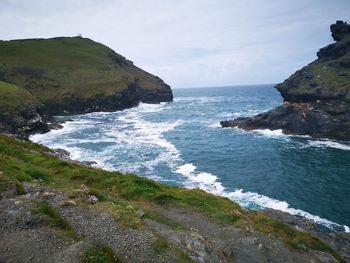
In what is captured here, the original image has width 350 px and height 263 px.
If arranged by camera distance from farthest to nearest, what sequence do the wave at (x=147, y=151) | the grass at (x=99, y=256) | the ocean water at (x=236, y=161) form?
the wave at (x=147, y=151) → the ocean water at (x=236, y=161) → the grass at (x=99, y=256)

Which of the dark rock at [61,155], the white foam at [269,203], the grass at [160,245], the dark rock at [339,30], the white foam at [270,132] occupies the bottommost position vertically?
the white foam at [269,203]

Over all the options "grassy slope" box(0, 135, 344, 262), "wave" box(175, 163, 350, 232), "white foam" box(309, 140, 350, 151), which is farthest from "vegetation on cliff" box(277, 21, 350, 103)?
"grassy slope" box(0, 135, 344, 262)

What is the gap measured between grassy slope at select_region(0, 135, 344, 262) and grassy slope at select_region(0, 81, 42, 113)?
214ft

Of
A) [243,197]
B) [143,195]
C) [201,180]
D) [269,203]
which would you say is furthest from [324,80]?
[143,195]

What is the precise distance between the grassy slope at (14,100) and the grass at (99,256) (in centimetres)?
9114

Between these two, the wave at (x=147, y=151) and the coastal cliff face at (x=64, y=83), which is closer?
the wave at (x=147, y=151)

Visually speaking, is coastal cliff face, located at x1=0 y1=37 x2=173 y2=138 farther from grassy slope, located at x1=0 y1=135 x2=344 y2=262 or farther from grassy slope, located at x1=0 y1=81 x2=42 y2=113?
grassy slope, located at x1=0 y1=135 x2=344 y2=262

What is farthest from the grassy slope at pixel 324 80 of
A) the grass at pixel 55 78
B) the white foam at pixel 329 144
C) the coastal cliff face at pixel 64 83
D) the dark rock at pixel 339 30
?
the grass at pixel 55 78

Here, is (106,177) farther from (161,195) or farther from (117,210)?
(117,210)

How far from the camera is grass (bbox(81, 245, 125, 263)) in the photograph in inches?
693

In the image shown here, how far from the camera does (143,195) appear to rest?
34.9m

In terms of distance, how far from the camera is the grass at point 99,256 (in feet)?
57.8

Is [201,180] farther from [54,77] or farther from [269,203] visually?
[54,77]

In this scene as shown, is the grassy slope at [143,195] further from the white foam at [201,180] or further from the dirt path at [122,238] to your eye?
the white foam at [201,180]
